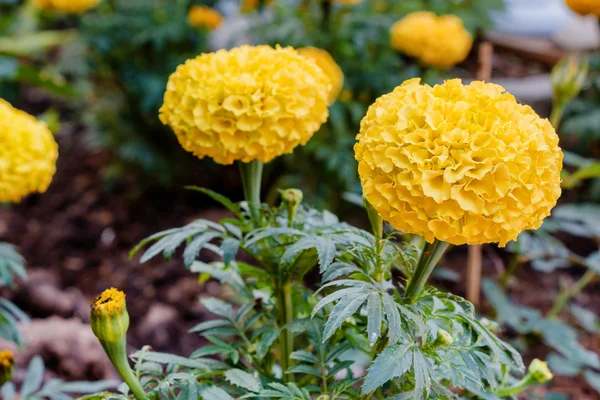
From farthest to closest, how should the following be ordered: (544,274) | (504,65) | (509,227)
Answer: (504,65)
(544,274)
(509,227)

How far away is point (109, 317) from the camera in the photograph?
0.69 m

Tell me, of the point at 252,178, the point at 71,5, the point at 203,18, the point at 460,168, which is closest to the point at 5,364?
the point at 252,178

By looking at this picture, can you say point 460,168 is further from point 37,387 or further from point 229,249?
point 37,387

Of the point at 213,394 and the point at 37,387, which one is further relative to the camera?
the point at 37,387

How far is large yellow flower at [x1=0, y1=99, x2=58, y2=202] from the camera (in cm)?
121

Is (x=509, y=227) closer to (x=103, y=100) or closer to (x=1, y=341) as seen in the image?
(x=1, y=341)

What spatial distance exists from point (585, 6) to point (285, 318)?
1623 mm

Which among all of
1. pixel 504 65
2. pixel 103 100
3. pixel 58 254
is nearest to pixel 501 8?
pixel 504 65

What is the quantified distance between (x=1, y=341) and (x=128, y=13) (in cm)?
150

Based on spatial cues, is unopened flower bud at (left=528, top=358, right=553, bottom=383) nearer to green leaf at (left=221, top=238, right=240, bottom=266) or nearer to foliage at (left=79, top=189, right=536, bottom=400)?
foliage at (left=79, top=189, right=536, bottom=400)

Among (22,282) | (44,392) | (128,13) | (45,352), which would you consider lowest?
(22,282)

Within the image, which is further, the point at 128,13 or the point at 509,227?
the point at 128,13

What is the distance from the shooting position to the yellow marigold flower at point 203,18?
245cm

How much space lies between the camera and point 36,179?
128 cm
